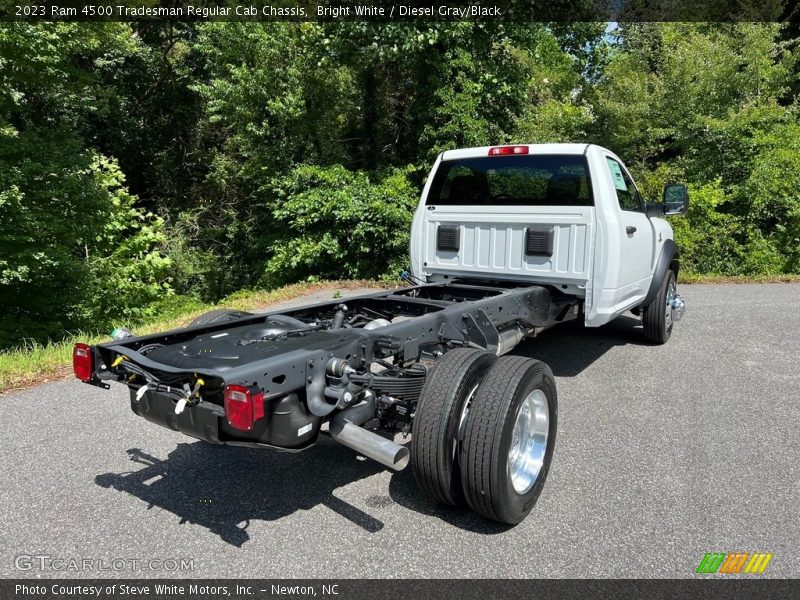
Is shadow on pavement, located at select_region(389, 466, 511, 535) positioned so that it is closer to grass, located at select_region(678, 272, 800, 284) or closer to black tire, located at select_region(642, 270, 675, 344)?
black tire, located at select_region(642, 270, 675, 344)

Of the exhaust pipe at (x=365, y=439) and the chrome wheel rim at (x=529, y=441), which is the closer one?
the exhaust pipe at (x=365, y=439)

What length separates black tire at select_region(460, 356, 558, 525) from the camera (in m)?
3.00

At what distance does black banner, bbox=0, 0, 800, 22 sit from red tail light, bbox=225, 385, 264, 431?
11065 mm

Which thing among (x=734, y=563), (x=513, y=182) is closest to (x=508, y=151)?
(x=513, y=182)

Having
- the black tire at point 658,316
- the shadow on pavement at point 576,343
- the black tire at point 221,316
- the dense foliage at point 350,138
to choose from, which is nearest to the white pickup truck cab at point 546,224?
the black tire at point 658,316

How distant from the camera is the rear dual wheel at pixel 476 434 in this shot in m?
3.01

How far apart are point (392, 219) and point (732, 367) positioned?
8.46 m

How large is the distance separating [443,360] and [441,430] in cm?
42

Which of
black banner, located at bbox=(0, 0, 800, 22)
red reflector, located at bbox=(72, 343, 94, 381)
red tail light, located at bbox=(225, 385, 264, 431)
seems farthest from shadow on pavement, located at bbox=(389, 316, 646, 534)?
black banner, located at bbox=(0, 0, 800, 22)

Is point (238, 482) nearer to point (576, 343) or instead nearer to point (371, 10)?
point (576, 343)

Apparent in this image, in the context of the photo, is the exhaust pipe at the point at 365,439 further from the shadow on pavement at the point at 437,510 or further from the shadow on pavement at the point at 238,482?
the shadow on pavement at the point at 238,482

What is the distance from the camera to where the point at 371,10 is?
520 inches

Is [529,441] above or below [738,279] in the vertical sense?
above

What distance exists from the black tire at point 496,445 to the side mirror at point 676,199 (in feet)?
13.0
